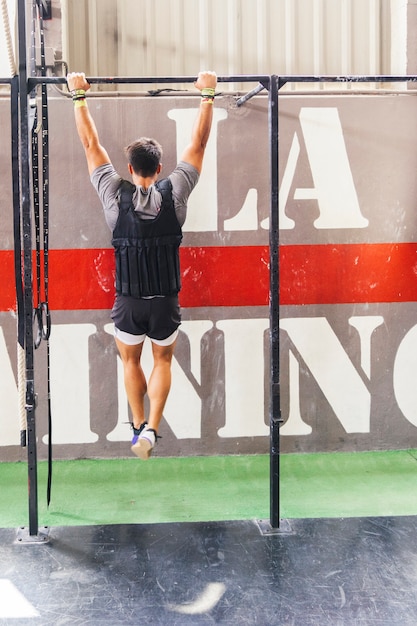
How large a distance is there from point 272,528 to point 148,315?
1.38 metres

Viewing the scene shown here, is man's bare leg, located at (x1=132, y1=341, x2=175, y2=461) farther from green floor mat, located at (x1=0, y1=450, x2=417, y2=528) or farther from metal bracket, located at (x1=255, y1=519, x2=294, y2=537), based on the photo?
metal bracket, located at (x1=255, y1=519, x2=294, y2=537)

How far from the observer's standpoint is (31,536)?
3518 millimetres

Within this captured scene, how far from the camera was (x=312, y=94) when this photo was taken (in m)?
4.78

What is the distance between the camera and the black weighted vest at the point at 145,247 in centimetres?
363

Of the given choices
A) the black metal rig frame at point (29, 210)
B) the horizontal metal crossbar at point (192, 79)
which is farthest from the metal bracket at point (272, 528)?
the horizontal metal crossbar at point (192, 79)

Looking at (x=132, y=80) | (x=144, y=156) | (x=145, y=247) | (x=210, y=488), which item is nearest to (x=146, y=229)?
(x=145, y=247)

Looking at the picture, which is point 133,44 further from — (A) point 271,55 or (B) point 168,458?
(B) point 168,458

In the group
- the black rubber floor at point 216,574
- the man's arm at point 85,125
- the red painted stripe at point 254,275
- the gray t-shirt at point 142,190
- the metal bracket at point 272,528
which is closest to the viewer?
the black rubber floor at point 216,574

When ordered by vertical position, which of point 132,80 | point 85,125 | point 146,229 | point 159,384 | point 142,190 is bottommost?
point 159,384

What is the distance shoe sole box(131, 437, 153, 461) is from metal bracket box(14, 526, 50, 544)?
2.17 feet

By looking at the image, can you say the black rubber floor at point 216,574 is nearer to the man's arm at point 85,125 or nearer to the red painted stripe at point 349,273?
the red painted stripe at point 349,273

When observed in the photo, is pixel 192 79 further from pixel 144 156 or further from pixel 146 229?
pixel 146 229

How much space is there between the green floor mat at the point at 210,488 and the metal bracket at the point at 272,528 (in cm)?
15

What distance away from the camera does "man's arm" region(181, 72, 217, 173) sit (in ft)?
11.5
